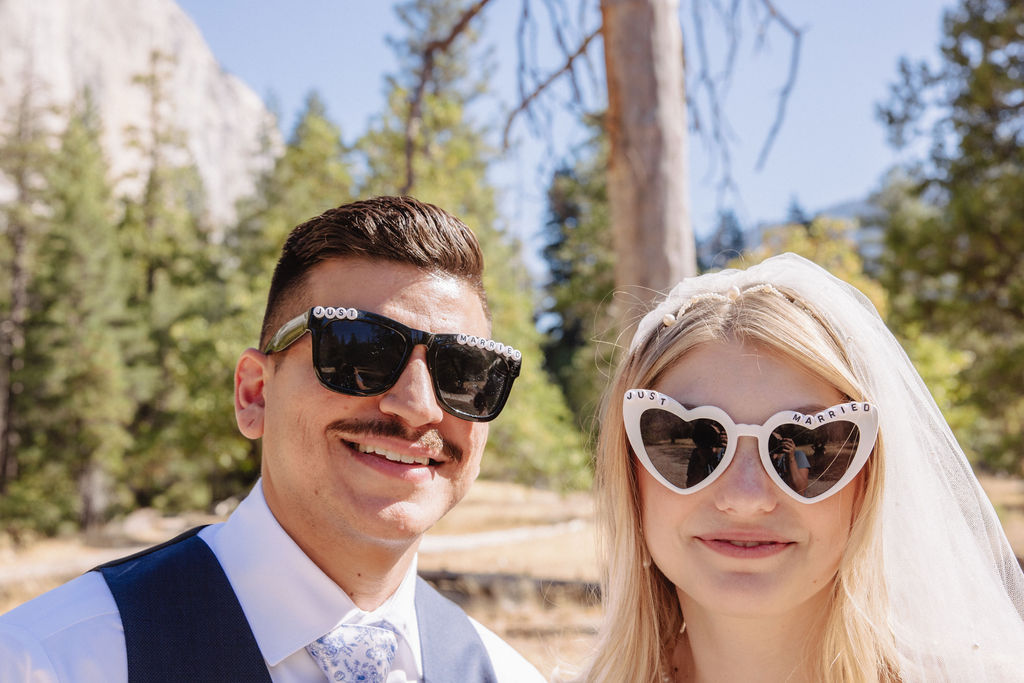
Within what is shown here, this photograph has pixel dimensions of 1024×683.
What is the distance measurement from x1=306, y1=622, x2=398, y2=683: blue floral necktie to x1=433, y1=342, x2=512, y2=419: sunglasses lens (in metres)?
0.60

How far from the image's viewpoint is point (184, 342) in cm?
2109

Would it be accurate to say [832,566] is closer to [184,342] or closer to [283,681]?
[283,681]

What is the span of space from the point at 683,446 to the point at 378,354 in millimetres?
781

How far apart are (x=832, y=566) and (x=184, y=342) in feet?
70.1

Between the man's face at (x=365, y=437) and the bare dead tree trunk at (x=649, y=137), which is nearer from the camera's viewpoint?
the man's face at (x=365, y=437)

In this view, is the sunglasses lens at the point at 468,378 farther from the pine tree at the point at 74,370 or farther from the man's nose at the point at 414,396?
the pine tree at the point at 74,370

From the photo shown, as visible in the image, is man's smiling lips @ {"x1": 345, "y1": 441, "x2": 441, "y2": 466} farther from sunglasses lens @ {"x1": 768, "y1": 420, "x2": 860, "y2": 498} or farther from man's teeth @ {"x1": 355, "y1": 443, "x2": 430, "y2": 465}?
sunglasses lens @ {"x1": 768, "y1": 420, "x2": 860, "y2": 498}

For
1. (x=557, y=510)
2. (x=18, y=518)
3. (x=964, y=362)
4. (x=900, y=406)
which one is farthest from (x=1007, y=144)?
(x=18, y=518)

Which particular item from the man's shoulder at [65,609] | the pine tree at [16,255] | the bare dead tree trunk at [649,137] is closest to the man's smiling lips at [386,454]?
the man's shoulder at [65,609]

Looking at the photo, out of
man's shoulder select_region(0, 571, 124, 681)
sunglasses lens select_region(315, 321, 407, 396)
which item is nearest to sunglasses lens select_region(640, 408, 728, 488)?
sunglasses lens select_region(315, 321, 407, 396)

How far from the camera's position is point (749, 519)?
1797 millimetres

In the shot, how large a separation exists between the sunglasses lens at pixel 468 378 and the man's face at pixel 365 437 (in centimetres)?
4

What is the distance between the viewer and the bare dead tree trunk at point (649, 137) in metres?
4.02

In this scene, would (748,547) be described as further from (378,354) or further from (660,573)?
(378,354)
